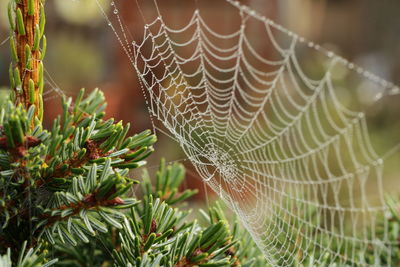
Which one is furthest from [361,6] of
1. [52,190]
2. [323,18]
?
[52,190]

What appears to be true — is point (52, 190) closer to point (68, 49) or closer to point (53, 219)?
point (53, 219)

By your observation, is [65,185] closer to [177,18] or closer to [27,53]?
[27,53]

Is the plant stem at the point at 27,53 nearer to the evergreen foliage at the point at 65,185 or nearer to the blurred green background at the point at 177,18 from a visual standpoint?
the evergreen foliage at the point at 65,185

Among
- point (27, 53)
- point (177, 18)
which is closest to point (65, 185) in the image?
point (27, 53)

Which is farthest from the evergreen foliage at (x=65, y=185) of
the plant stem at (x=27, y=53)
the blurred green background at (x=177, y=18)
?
the blurred green background at (x=177, y=18)

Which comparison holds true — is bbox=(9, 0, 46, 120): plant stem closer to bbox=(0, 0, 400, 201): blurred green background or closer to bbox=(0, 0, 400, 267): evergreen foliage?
bbox=(0, 0, 400, 267): evergreen foliage

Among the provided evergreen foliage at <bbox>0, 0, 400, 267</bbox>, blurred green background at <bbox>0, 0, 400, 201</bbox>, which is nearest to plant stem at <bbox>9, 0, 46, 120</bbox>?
evergreen foliage at <bbox>0, 0, 400, 267</bbox>

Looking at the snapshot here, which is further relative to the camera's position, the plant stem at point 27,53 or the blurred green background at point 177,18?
the blurred green background at point 177,18

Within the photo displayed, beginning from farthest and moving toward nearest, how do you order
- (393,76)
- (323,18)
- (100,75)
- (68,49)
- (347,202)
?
1. (323,18)
2. (393,76)
3. (100,75)
4. (68,49)
5. (347,202)

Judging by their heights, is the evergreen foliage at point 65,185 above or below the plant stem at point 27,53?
below
